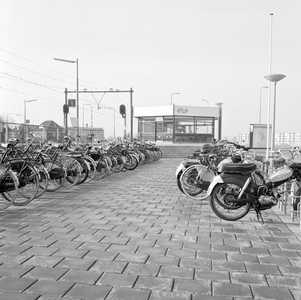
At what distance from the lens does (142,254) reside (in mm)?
3203

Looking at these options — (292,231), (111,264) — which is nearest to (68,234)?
(111,264)

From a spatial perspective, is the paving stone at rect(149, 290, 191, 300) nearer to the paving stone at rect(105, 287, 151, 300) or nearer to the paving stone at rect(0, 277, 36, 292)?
the paving stone at rect(105, 287, 151, 300)

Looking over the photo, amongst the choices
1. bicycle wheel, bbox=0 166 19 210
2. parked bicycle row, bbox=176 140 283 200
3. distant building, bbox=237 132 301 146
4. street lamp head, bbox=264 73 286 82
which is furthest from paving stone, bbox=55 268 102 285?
distant building, bbox=237 132 301 146

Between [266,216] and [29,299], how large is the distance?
3.59 metres

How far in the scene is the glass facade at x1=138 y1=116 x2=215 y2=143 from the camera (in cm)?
2606

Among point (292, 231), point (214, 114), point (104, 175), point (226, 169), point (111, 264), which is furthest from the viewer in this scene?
point (214, 114)

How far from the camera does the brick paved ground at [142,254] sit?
2.47 m

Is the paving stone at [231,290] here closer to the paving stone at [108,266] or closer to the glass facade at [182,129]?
the paving stone at [108,266]

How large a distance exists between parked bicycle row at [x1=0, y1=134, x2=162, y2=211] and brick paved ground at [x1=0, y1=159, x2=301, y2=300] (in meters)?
0.32

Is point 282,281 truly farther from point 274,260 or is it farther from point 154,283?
point 154,283

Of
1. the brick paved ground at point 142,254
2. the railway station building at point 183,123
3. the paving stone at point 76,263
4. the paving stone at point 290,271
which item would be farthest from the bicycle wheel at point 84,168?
the railway station building at point 183,123

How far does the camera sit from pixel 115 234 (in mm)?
3848

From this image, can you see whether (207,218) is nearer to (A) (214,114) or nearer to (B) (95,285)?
(B) (95,285)

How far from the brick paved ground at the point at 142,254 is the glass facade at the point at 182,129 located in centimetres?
2085
